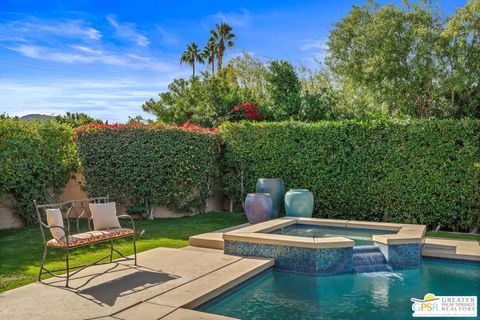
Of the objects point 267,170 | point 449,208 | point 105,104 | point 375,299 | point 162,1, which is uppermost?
point 162,1

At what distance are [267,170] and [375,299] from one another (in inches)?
258

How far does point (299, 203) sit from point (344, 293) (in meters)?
4.45

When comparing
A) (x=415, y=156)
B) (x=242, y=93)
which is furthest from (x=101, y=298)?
(x=242, y=93)

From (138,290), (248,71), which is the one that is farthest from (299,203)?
(248,71)

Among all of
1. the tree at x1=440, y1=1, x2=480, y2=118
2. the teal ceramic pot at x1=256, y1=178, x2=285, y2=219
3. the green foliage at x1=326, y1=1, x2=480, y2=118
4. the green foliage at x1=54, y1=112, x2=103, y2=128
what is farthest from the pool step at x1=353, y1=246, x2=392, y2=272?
the green foliage at x1=54, y1=112, x2=103, y2=128

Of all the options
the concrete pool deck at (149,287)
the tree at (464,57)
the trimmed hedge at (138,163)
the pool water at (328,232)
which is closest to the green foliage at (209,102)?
the trimmed hedge at (138,163)

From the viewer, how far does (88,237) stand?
5.09m

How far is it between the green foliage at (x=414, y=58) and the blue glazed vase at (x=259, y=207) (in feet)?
19.9

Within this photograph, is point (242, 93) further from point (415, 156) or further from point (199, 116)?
point (415, 156)

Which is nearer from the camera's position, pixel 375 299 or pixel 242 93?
pixel 375 299

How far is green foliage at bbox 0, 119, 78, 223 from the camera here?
30.3 feet

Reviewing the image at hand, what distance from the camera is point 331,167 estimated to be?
406 inches

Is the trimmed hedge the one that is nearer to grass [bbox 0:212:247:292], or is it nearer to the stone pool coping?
grass [bbox 0:212:247:292]

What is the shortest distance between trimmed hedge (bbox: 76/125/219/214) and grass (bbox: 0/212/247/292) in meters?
0.72
